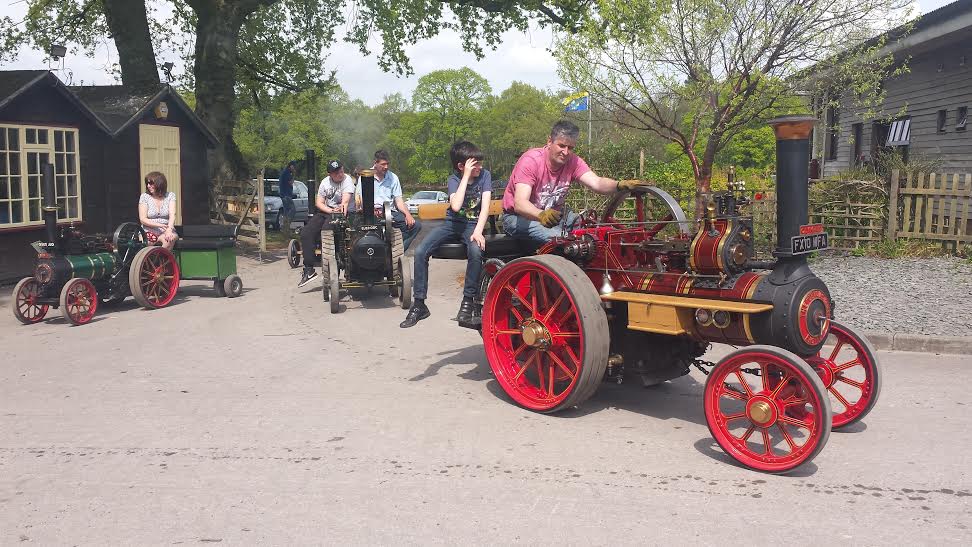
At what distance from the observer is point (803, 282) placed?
493cm

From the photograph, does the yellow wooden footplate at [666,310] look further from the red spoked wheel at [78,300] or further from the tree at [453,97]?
the tree at [453,97]

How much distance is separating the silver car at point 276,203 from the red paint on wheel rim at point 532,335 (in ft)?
75.2

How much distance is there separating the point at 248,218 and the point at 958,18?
15.0 meters

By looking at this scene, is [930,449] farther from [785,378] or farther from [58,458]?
[58,458]

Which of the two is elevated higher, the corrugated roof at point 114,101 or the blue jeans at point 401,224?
the corrugated roof at point 114,101

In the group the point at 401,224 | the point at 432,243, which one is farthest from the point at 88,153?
the point at 432,243

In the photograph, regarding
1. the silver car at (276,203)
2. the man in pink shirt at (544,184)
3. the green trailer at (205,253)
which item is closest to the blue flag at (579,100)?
the green trailer at (205,253)

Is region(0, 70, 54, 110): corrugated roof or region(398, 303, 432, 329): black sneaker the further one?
region(0, 70, 54, 110): corrugated roof

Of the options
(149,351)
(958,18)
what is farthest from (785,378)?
(958,18)

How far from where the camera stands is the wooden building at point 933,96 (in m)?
16.1

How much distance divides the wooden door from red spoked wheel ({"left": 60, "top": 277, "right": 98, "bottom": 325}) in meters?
7.68

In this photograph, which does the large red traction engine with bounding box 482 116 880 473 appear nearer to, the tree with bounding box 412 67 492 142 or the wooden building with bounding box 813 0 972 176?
the wooden building with bounding box 813 0 972 176

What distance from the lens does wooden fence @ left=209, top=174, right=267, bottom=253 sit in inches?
717

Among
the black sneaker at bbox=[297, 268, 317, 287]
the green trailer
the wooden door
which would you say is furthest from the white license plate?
the wooden door
